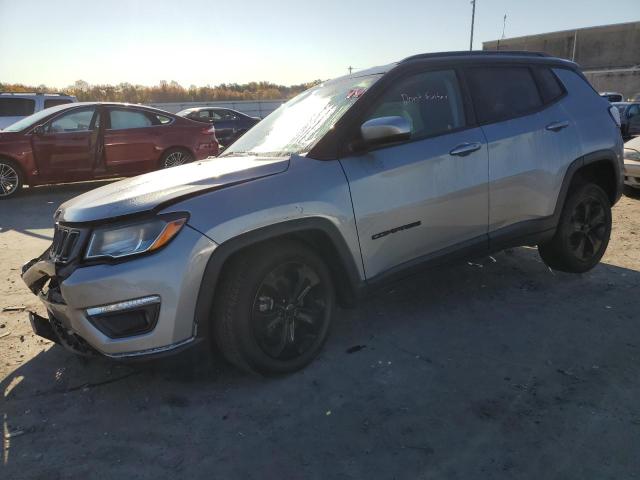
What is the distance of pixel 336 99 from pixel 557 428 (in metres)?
2.35

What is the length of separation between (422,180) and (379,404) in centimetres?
140

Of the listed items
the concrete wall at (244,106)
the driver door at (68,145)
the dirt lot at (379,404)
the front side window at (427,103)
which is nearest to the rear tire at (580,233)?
the dirt lot at (379,404)

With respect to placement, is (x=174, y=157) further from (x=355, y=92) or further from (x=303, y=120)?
(x=355, y=92)

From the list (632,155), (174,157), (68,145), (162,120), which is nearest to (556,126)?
(632,155)

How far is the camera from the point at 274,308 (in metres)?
2.84

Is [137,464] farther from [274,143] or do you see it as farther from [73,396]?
[274,143]

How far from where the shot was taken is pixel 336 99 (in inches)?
134

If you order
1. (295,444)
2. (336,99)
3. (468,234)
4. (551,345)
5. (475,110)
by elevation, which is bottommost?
(551,345)

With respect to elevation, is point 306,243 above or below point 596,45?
above

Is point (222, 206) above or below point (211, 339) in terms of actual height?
above

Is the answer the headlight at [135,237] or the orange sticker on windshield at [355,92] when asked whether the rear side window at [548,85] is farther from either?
the headlight at [135,237]

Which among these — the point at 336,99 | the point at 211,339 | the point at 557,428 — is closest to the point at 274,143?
the point at 336,99

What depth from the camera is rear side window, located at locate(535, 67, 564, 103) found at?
4.00 m

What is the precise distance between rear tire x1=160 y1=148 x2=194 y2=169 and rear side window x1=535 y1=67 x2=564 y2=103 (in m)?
7.19
